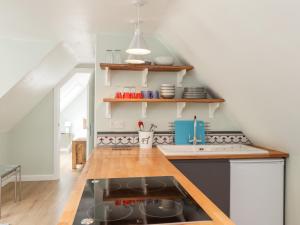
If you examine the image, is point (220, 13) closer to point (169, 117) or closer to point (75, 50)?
point (169, 117)

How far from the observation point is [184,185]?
147cm

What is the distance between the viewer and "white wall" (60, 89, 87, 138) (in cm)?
843

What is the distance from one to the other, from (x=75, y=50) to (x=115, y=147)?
6.38ft

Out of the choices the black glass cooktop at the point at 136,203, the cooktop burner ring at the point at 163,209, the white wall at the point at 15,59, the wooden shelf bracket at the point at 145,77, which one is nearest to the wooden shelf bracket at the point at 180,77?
the wooden shelf bracket at the point at 145,77

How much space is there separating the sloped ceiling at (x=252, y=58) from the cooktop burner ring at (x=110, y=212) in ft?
4.10

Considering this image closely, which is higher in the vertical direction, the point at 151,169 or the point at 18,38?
the point at 18,38

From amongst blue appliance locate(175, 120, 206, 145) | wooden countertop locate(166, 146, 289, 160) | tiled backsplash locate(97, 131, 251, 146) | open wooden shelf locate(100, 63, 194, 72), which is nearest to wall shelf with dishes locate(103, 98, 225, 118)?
blue appliance locate(175, 120, 206, 145)

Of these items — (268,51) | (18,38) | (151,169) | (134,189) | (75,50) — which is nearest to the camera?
(134,189)

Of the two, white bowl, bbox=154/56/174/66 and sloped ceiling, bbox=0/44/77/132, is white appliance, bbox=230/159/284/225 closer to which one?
white bowl, bbox=154/56/174/66

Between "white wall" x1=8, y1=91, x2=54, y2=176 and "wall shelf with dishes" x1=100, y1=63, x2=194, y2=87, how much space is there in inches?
93.7

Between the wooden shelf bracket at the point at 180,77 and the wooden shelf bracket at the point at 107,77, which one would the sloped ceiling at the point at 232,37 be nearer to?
the wooden shelf bracket at the point at 180,77

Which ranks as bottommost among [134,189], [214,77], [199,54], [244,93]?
[134,189]

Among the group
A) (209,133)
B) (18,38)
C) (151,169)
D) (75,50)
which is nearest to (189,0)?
(151,169)

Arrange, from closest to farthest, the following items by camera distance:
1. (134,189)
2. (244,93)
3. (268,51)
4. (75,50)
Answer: (134,189), (268,51), (244,93), (75,50)
